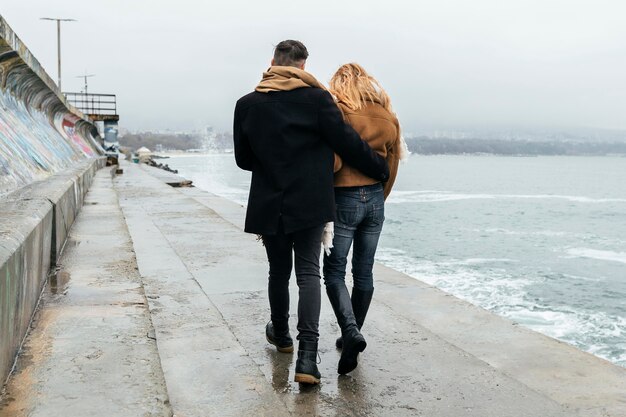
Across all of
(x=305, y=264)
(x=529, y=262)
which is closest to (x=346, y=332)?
(x=305, y=264)

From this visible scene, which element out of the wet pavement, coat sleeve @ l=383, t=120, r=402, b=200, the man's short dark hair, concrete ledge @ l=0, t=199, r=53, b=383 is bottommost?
the wet pavement

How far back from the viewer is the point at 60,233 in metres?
4.95

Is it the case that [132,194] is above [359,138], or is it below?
below

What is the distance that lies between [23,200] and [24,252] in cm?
143

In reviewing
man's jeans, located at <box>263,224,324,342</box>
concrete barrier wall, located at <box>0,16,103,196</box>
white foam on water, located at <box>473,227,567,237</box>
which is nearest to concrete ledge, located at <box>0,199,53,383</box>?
concrete barrier wall, located at <box>0,16,103,196</box>

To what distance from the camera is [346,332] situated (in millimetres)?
3031

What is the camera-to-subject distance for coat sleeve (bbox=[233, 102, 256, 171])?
2.98 metres

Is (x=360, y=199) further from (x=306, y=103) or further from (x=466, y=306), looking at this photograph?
(x=466, y=306)

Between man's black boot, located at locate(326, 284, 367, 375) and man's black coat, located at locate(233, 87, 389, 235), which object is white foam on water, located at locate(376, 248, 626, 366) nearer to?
man's black boot, located at locate(326, 284, 367, 375)

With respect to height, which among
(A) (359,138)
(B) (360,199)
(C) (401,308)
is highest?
(A) (359,138)

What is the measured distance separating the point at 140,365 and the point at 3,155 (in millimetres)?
3777

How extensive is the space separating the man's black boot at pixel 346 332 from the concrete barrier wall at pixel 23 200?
145 cm

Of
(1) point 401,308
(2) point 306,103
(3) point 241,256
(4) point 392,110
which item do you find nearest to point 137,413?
(2) point 306,103

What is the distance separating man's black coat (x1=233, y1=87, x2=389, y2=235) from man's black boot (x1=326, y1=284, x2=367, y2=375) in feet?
1.61
